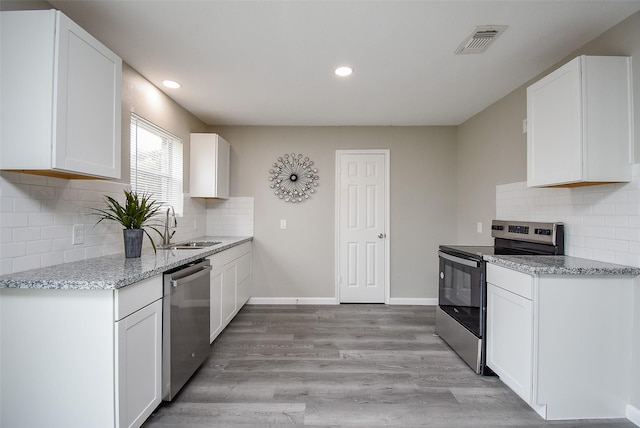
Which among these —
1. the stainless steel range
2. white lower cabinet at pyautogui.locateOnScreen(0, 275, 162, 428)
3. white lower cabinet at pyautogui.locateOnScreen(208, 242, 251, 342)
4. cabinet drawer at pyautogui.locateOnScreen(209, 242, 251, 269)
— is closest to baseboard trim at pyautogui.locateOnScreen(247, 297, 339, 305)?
white lower cabinet at pyautogui.locateOnScreen(208, 242, 251, 342)

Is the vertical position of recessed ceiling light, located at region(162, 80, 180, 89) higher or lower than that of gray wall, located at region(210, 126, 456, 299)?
higher

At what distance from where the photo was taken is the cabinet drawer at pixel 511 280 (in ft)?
5.98

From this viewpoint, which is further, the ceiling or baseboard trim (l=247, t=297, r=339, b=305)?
baseboard trim (l=247, t=297, r=339, b=305)

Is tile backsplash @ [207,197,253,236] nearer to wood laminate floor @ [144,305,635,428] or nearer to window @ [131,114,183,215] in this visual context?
window @ [131,114,183,215]

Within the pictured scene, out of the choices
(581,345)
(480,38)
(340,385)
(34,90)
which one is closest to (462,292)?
(581,345)

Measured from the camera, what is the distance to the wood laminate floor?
5.90 ft

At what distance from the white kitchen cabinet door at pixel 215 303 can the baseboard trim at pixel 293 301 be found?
1.15m

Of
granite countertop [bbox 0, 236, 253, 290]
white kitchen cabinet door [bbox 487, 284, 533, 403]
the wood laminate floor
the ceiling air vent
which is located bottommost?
the wood laminate floor

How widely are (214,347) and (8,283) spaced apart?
1698mm

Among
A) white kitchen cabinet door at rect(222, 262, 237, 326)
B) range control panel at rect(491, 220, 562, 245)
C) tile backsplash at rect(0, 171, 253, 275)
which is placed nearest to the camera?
tile backsplash at rect(0, 171, 253, 275)

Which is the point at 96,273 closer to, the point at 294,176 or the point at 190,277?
the point at 190,277

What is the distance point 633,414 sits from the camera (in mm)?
1729

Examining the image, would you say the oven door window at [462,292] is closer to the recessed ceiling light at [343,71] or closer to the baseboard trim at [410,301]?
the baseboard trim at [410,301]

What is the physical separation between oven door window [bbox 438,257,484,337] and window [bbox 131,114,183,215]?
2.82 meters
